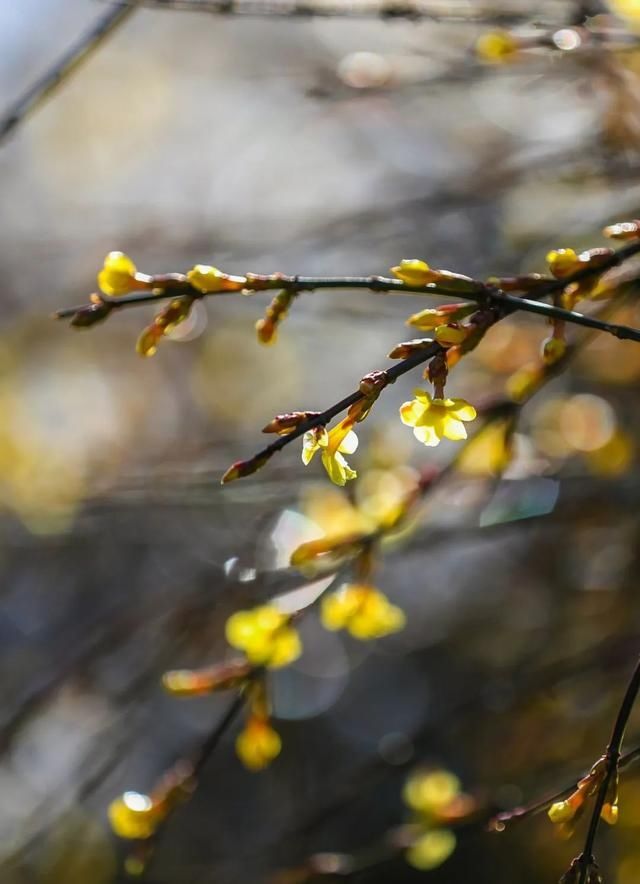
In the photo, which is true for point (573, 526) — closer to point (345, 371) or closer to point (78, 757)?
point (78, 757)

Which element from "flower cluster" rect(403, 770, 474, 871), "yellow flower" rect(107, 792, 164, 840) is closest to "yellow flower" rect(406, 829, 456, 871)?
"flower cluster" rect(403, 770, 474, 871)

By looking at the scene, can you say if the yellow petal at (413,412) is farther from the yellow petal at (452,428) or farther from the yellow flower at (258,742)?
the yellow flower at (258,742)

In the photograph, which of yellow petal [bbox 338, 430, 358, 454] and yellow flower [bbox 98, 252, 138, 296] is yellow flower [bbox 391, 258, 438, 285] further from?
yellow flower [bbox 98, 252, 138, 296]

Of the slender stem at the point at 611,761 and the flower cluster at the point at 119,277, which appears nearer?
the slender stem at the point at 611,761

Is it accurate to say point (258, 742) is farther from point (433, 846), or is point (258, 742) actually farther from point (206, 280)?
point (206, 280)

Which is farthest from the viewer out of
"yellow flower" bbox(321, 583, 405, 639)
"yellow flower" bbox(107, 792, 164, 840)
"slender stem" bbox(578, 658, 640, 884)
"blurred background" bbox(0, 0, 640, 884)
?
"blurred background" bbox(0, 0, 640, 884)

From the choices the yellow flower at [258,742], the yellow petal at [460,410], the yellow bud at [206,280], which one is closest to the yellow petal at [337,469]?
the yellow petal at [460,410]

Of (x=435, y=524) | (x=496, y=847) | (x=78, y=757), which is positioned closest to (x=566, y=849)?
(x=496, y=847)
